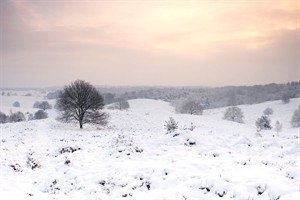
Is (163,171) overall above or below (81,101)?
below

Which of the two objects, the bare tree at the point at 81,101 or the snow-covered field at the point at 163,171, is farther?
the bare tree at the point at 81,101

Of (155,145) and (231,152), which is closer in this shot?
(231,152)

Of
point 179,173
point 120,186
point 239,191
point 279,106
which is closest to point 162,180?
point 179,173

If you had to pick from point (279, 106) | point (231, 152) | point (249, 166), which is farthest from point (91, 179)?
point (279, 106)

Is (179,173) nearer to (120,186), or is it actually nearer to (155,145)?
(120,186)

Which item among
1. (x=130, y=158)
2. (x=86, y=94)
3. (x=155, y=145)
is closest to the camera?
(x=130, y=158)

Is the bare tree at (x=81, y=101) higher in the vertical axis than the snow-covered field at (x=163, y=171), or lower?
higher

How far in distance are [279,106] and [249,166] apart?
387ft

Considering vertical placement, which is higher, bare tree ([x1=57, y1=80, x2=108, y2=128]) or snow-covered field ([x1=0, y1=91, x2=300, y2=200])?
bare tree ([x1=57, y1=80, x2=108, y2=128])

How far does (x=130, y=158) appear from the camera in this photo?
53.8ft

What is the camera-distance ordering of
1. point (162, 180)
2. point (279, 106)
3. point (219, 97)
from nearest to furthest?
point (162, 180) → point (279, 106) → point (219, 97)

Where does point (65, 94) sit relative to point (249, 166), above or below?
above

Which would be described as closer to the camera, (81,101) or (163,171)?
(163,171)

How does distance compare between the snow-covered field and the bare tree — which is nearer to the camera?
the snow-covered field
